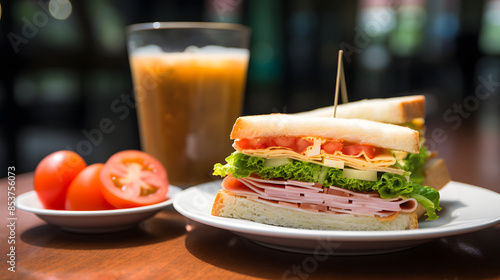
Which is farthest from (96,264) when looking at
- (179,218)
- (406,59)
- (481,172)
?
(406,59)

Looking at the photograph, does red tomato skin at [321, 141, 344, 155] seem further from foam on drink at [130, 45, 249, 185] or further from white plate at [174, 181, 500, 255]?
foam on drink at [130, 45, 249, 185]

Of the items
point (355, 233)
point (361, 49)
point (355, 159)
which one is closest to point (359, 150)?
point (355, 159)

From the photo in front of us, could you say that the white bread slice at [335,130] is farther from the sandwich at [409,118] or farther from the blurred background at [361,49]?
the blurred background at [361,49]

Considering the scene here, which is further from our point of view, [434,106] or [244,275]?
[434,106]

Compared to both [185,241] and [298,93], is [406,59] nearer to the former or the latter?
[298,93]

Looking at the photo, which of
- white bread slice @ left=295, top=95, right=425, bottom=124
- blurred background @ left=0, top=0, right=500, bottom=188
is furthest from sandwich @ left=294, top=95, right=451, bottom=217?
blurred background @ left=0, top=0, right=500, bottom=188

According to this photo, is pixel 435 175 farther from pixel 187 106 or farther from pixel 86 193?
pixel 86 193
